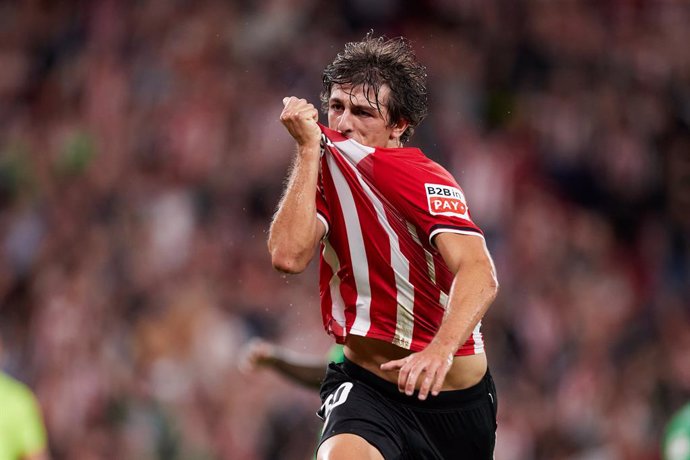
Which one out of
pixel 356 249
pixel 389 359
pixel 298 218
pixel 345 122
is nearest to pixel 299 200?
pixel 298 218

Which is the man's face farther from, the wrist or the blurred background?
the blurred background

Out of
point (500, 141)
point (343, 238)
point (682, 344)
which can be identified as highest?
point (343, 238)

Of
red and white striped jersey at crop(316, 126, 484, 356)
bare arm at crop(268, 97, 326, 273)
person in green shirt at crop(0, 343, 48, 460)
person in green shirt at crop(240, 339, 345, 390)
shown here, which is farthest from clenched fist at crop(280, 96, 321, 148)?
person in green shirt at crop(0, 343, 48, 460)

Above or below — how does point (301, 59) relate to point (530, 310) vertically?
above

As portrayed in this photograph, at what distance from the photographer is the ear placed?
16.6ft

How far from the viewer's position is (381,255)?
4.79m

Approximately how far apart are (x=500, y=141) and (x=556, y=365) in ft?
7.35

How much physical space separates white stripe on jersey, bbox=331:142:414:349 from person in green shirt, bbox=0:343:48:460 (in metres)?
2.71

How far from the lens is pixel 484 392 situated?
5016 millimetres

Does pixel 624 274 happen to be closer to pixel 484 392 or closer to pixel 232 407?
pixel 232 407

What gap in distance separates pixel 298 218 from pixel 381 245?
0.36 meters

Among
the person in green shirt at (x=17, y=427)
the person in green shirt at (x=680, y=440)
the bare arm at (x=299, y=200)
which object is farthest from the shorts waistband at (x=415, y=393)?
the person in green shirt at (x=17, y=427)

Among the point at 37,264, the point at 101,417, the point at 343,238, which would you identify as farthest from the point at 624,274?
the point at 343,238

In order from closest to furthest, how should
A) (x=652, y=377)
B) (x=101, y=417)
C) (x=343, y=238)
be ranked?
(x=343, y=238)
(x=652, y=377)
(x=101, y=417)
